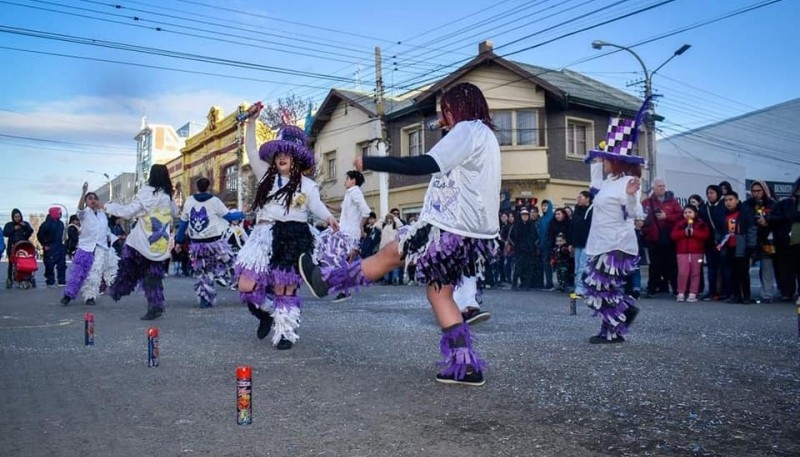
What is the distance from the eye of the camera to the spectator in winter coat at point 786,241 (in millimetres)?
10445

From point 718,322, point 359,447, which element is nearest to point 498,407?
point 359,447

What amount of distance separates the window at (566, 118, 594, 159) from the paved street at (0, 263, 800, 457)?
63.9ft

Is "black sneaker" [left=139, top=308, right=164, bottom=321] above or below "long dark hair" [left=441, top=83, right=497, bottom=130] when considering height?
below

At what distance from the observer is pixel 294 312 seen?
6.26 m

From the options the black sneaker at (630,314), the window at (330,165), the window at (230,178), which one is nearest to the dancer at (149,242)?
the black sneaker at (630,314)

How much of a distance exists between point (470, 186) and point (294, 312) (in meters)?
2.66

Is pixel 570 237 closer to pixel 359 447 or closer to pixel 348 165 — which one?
pixel 359 447

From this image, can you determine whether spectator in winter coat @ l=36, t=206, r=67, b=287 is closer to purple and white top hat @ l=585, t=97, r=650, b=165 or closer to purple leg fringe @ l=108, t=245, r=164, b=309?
purple leg fringe @ l=108, t=245, r=164, b=309

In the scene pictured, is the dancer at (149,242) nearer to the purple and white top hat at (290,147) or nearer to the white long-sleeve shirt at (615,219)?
the purple and white top hat at (290,147)

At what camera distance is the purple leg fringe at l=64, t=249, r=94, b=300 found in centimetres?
1134

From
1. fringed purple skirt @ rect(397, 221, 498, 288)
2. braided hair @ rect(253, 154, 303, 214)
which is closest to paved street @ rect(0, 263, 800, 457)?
fringed purple skirt @ rect(397, 221, 498, 288)

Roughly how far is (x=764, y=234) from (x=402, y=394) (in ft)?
30.3

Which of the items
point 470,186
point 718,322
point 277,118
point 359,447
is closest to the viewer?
point 359,447

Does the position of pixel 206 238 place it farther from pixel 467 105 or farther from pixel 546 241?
pixel 546 241
